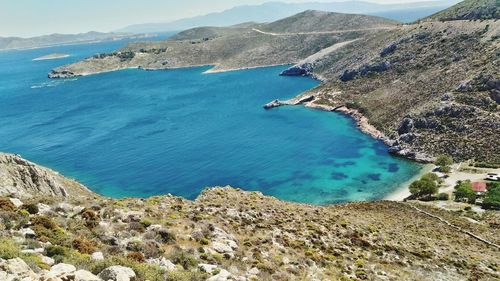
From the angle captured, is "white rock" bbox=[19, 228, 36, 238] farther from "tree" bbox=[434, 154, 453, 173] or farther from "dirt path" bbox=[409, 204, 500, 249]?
"tree" bbox=[434, 154, 453, 173]

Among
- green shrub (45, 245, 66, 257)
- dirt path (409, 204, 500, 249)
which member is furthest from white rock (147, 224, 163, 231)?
dirt path (409, 204, 500, 249)

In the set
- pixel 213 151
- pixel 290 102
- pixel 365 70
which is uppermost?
pixel 365 70

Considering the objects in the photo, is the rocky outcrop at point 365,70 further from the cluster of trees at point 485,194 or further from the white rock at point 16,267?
the white rock at point 16,267

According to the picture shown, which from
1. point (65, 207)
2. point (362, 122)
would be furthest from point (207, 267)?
point (362, 122)

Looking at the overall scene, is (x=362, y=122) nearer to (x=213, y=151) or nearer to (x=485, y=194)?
(x=213, y=151)

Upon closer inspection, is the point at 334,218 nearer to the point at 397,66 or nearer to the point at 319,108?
the point at 319,108

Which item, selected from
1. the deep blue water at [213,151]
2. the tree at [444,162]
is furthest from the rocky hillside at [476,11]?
the tree at [444,162]

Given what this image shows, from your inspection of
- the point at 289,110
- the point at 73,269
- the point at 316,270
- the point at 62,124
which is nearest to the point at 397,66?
the point at 289,110
